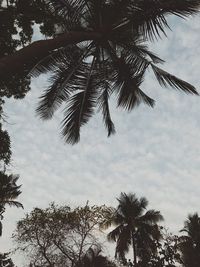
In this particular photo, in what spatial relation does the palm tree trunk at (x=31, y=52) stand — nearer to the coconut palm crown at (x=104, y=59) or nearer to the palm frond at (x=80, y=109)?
the coconut palm crown at (x=104, y=59)

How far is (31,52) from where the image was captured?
6.59m

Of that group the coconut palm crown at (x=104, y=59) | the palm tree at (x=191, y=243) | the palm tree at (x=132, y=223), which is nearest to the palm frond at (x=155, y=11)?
the coconut palm crown at (x=104, y=59)

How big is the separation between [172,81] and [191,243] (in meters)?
15.1

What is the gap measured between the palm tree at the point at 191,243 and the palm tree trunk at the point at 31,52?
11733mm

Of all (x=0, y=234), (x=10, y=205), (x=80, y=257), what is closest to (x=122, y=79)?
(x=80, y=257)

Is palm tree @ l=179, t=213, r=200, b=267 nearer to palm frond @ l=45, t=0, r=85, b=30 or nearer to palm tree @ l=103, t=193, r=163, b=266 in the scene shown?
palm tree @ l=103, t=193, r=163, b=266

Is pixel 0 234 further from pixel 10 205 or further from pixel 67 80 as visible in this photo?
pixel 67 80

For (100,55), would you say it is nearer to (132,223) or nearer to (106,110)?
(106,110)

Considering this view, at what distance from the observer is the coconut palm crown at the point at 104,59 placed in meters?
8.59

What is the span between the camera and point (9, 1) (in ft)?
37.6

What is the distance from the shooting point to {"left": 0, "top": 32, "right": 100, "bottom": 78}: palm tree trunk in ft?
19.7

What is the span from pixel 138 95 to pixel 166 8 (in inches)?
111

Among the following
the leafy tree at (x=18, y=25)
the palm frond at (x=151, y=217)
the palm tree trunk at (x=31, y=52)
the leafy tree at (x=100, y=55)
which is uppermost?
the palm frond at (x=151, y=217)

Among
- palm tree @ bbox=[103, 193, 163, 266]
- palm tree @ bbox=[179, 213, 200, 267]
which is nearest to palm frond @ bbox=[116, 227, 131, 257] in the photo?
palm tree @ bbox=[103, 193, 163, 266]
